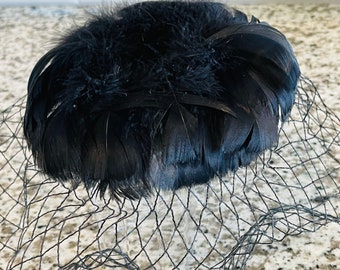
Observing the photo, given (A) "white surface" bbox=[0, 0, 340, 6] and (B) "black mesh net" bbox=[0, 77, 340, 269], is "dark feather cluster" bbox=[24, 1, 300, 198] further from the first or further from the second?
(A) "white surface" bbox=[0, 0, 340, 6]

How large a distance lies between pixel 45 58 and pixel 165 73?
0.10 metres

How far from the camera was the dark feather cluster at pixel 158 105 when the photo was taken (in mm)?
382

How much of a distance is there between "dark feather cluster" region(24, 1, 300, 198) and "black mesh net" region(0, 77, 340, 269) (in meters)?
0.08

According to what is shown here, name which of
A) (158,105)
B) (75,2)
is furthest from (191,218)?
(75,2)

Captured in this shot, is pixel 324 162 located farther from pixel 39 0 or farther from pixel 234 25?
pixel 39 0

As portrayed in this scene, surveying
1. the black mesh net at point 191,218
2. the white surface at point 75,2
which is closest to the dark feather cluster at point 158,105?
the black mesh net at point 191,218

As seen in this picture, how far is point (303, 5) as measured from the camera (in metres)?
1.05

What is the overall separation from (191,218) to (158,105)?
0.47ft

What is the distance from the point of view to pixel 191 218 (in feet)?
1.62

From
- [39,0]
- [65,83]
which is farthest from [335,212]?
[39,0]

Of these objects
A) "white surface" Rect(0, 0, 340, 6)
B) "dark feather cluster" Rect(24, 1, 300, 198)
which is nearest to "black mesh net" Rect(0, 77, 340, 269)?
"dark feather cluster" Rect(24, 1, 300, 198)

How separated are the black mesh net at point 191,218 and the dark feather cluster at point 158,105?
8 cm

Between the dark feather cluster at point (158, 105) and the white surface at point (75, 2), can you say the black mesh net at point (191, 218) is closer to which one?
the dark feather cluster at point (158, 105)

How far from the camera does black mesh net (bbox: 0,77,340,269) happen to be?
0.52m
